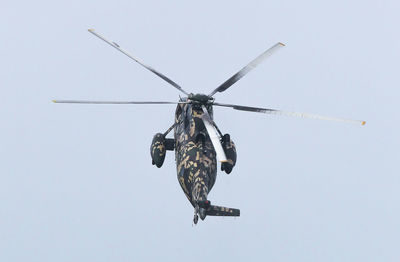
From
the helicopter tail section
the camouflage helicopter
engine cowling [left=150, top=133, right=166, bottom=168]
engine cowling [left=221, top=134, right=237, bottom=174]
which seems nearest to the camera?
the helicopter tail section

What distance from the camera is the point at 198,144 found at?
58844mm

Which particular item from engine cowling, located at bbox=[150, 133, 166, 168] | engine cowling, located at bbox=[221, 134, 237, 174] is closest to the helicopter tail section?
engine cowling, located at bbox=[221, 134, 237, 174]

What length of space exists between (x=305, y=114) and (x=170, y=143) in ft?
45.4

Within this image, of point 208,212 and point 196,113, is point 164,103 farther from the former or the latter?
point 208,212

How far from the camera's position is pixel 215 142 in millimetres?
51656

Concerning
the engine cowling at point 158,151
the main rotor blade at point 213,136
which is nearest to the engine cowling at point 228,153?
the main rotor blade at point 213,136

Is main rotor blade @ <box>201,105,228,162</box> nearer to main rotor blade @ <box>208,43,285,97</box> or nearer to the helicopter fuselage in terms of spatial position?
the helicopter fuselage

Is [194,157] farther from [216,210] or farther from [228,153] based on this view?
[216,210]

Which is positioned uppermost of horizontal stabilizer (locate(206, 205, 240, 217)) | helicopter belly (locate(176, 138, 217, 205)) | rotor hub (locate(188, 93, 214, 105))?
rotor hub (locate(188, 93, 214, 105))

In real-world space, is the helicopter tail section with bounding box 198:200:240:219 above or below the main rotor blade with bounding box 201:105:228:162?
below

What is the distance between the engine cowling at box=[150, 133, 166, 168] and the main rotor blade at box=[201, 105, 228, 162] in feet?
17.9

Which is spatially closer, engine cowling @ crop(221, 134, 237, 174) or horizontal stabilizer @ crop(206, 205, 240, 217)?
horizontal stabilizer @ crop(206, 205, 240, 217)

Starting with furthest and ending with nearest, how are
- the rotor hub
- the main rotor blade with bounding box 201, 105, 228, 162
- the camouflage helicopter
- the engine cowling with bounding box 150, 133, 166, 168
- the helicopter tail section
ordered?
1. the engine cowling with bounding box 150, 133, 166, 168
2. the rotor hub
3. the camouflage helicopter
4. the helicopter tail section
5. the main rotor blade with bounding box 201, 105, 228, 162

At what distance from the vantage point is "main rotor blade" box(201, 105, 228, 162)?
50062 millimetres
